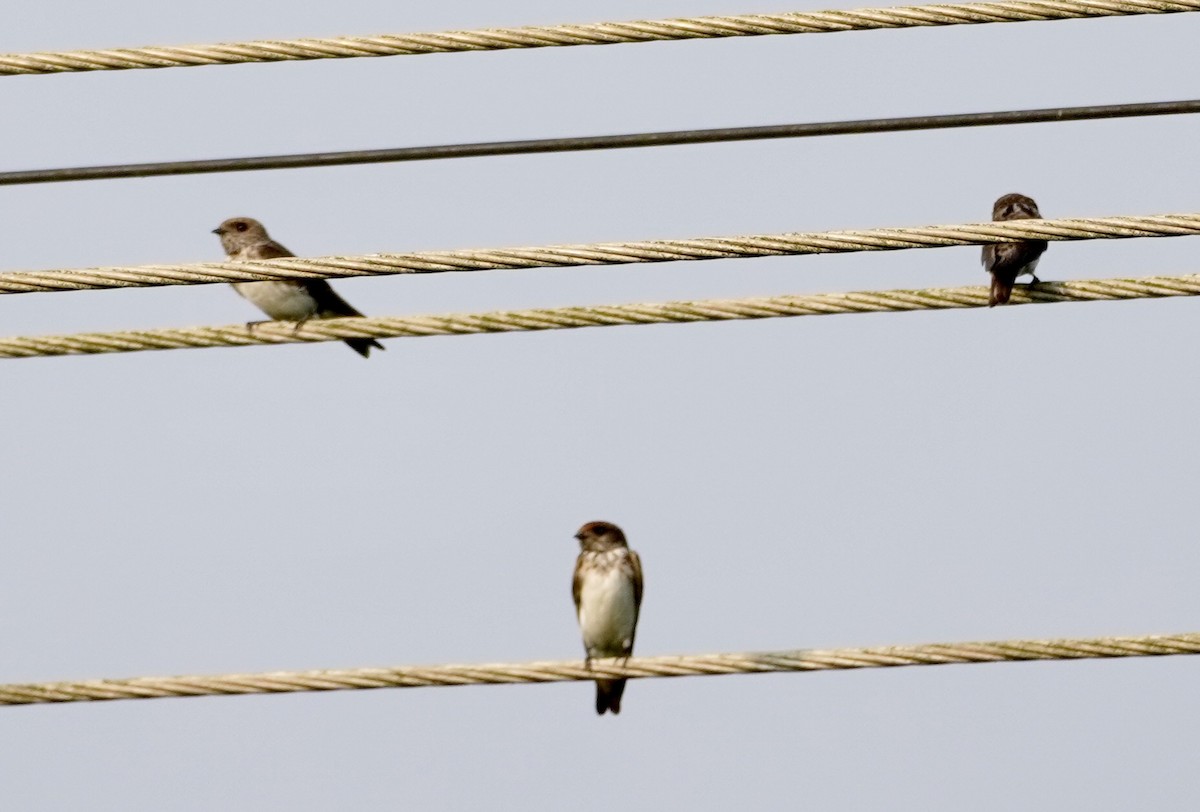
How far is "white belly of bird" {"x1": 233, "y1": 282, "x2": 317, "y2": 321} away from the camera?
1499cm

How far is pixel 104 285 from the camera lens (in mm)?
8086

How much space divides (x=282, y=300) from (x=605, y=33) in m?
7.23

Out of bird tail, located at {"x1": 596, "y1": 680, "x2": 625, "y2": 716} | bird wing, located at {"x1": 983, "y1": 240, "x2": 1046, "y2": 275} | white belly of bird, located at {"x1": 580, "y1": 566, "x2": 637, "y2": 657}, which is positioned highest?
bird wing, located at {"x1": 983, "y1": 240, "x2": 1046, "y2": 275}

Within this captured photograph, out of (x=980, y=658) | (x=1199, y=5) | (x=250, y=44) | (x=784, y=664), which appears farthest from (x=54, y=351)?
(x=1199, y=5)

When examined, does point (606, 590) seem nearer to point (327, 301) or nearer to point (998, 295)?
point (327, 301)

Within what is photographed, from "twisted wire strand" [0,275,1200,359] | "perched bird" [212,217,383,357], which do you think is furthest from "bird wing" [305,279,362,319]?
"twisted wire strand" [0,275,1200,359]

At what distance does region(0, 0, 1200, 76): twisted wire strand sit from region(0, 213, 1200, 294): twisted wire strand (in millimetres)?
669

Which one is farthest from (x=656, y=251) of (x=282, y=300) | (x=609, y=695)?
(x=282, y=300)

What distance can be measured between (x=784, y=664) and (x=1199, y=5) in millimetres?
2508

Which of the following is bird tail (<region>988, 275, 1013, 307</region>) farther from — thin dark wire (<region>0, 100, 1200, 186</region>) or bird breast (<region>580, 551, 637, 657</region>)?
bird breast (<region>580, 551, 637, 657</region>)

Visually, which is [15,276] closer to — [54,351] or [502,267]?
[54,351]

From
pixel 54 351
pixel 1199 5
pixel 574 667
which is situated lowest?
pixel 574 667

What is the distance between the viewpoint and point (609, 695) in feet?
48.0

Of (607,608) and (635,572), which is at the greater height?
(635,572)
